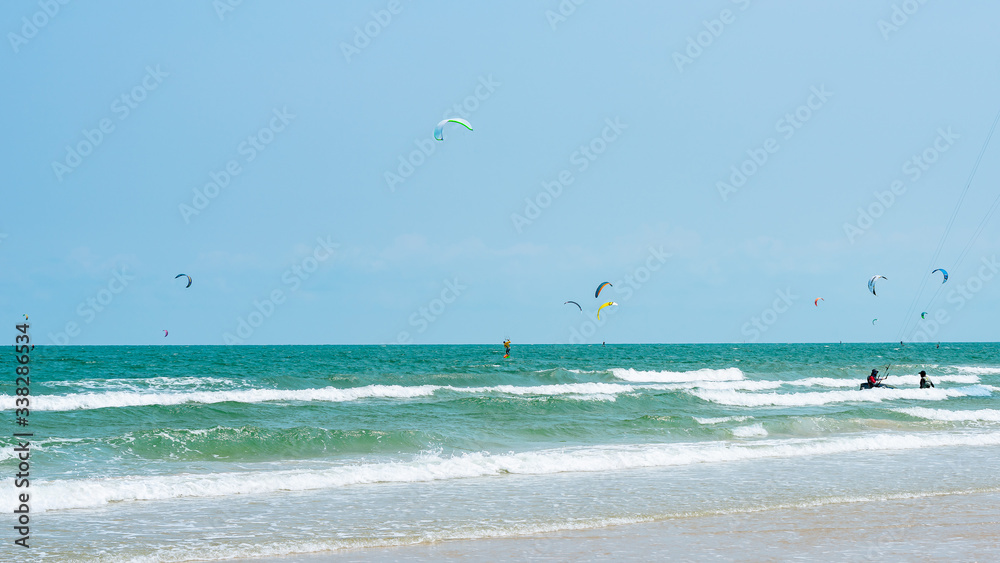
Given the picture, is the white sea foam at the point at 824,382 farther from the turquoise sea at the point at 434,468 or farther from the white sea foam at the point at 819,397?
the turquoise sea at the point at 434,468

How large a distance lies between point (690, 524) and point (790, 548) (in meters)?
1.23

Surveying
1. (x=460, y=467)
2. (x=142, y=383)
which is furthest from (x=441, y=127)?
(x=142, y=383)

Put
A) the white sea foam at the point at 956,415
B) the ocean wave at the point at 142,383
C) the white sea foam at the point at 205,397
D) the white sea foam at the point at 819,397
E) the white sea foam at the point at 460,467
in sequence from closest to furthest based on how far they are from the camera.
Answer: the white sea foam at the point at 460,467
the white sea foam at the point at 956,415
the white sea foam at the point at 205,397
the white sea foam at the point at 819,397
the ocean wave at the point at 142,383

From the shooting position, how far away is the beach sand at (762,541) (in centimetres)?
727

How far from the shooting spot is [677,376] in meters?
43.4

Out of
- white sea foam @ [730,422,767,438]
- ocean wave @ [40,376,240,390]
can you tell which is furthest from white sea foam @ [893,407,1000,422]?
ocean wave @ [40,376,240,390]

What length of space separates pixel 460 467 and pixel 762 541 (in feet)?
17.1

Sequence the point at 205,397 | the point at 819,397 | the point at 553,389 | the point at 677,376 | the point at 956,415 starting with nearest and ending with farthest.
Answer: the point at 956,415, the point at 205,397, the point at 819,397, the point at 553,389, the point at 677,376

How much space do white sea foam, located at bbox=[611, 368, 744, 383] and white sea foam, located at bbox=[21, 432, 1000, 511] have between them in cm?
2361

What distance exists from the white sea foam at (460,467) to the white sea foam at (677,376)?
2361 centimetres

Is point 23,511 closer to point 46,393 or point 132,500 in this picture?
point 132,500

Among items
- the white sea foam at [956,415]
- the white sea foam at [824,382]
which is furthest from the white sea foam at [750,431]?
the white sea foam at [824,382]

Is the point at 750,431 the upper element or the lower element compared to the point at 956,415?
lower

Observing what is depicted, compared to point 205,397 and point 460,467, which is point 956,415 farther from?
point 205,397
